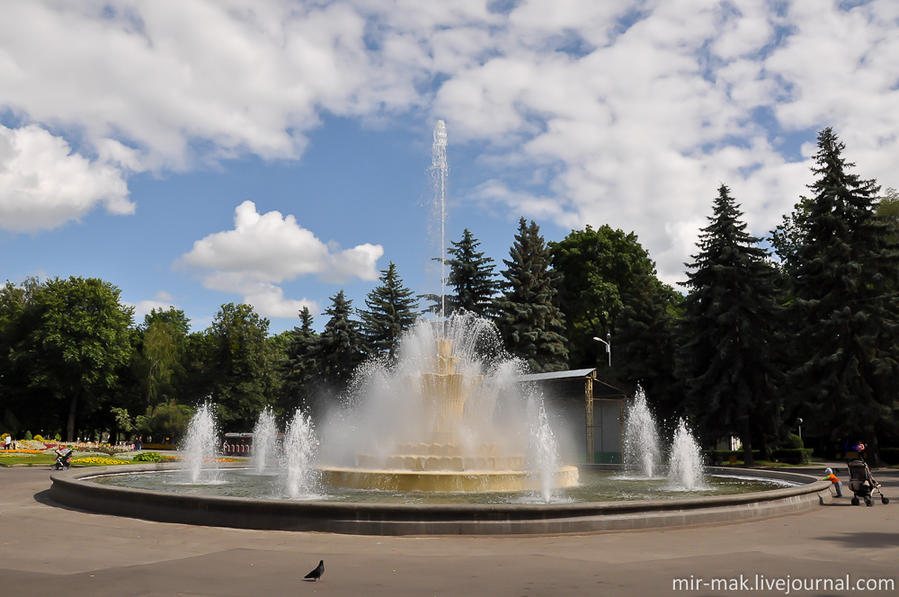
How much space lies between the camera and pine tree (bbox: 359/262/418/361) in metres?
51.5

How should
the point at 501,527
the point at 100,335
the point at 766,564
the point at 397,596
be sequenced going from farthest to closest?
the point at 100,335 → the point at 501,527 → the point at 766,564 → the point at 397,596

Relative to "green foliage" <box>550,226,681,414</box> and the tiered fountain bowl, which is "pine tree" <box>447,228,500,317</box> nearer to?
"green foliage" <box>550,226,681,414</box>

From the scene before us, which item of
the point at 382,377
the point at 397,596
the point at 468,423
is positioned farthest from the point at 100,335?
the point at 397,596

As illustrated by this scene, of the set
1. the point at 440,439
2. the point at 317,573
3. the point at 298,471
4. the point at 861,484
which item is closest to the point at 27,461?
the point at 298,471

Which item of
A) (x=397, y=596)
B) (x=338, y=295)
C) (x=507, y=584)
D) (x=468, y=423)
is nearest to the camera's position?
(x=397, y=596)

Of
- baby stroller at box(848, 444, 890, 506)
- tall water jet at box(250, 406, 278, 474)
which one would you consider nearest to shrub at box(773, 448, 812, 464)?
baby stroller at box(848, 444, 890, 506)

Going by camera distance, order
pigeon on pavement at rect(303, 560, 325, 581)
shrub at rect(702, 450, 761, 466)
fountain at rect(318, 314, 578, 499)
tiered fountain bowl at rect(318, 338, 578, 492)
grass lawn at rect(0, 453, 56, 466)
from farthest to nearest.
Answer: shrub at rect(702, 450, 761, 466), grass lawn at rect(0, 453, 56, 466), fountain at rect(318, 314, 578, 499), tiered fountain bowl at rect(318, 338, 578, 492), pigeon on pavement at rect(303, 560, 325, 581)

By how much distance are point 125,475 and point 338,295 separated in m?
32.8

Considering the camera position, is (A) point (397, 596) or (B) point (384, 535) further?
(B) point (384, 535)

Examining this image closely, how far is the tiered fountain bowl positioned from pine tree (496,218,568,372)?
83.7 ft

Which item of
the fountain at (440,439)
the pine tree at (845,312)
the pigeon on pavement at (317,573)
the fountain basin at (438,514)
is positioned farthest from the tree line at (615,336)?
the pigeon on pavement at (317,573)

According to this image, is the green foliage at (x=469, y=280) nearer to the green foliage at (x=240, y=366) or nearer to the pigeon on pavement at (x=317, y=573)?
the green foliage at (x=240, y=366)

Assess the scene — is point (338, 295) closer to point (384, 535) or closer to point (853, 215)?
point (853, 215)

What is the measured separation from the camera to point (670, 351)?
4372 centimetres
